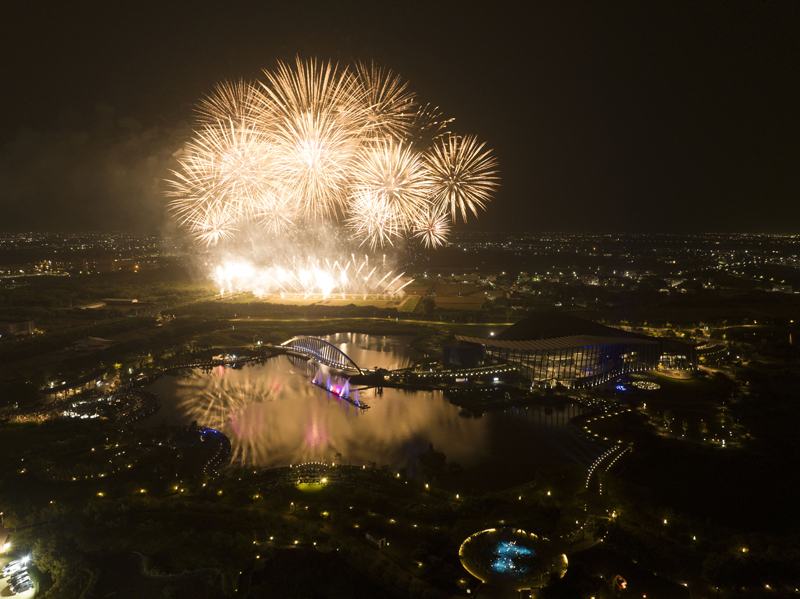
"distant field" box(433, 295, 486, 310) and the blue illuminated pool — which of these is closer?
the blue illuminated pool

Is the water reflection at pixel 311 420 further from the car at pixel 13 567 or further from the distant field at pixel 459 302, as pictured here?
the distant field at pixel 459 302

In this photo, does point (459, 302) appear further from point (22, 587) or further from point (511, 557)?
point (22, 587)

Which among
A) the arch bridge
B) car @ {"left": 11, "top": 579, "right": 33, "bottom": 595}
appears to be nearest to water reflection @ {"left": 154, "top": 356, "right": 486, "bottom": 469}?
the arch bridge

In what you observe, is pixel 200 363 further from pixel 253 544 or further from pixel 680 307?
pixel 680 307

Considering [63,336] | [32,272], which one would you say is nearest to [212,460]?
[63,336]

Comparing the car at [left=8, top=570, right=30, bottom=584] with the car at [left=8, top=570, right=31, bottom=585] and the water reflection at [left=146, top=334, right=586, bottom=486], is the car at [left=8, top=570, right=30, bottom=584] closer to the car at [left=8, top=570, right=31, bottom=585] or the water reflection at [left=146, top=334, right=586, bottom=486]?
the car at [left=8, top=570, right=31, bottom=585]

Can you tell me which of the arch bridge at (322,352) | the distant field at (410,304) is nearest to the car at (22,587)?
the arch bridge at (322,352)

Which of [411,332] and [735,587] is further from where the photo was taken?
[411,332]
